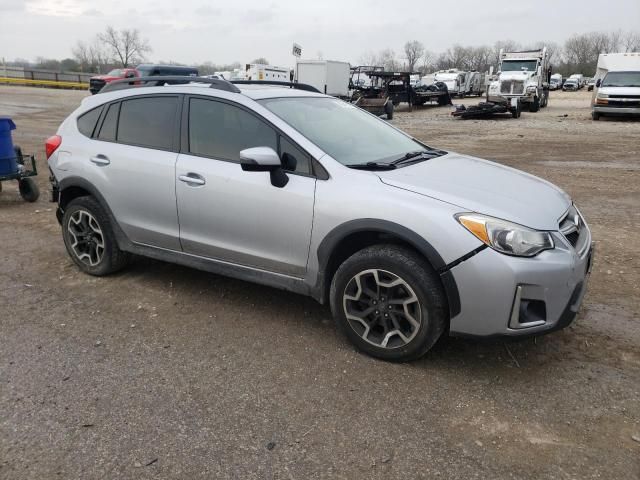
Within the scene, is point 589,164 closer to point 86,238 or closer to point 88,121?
point 88,121

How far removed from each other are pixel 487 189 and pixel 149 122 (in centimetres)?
271

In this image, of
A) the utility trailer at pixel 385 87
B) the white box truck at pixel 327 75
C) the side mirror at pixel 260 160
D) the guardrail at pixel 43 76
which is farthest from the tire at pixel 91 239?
the guardrail at pixel 43 76

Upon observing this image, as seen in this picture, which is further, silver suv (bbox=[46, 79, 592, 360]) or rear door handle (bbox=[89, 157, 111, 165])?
rear door handle (bbox=[89, 157, 111, 165])

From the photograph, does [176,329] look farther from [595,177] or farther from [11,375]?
[595,177]

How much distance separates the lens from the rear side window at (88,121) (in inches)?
184

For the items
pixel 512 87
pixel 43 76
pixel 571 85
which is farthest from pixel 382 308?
pixel 571 85

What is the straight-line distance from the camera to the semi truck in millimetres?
25484

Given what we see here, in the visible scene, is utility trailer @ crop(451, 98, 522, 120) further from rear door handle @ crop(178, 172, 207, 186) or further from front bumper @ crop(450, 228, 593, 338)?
front bumper @ crop(450, 228, 593, 338)

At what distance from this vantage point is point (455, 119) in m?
24.7

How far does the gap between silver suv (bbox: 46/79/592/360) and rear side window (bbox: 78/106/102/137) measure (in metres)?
0.01

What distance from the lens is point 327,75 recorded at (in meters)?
29.0

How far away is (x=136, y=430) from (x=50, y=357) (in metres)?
1.09

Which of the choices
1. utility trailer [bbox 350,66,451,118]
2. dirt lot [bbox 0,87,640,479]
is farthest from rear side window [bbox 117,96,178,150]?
utility trailer [bbox 350,66,451,118]

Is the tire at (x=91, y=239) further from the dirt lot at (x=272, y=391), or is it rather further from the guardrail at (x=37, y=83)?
the guardrail at (x=37, y=83)
